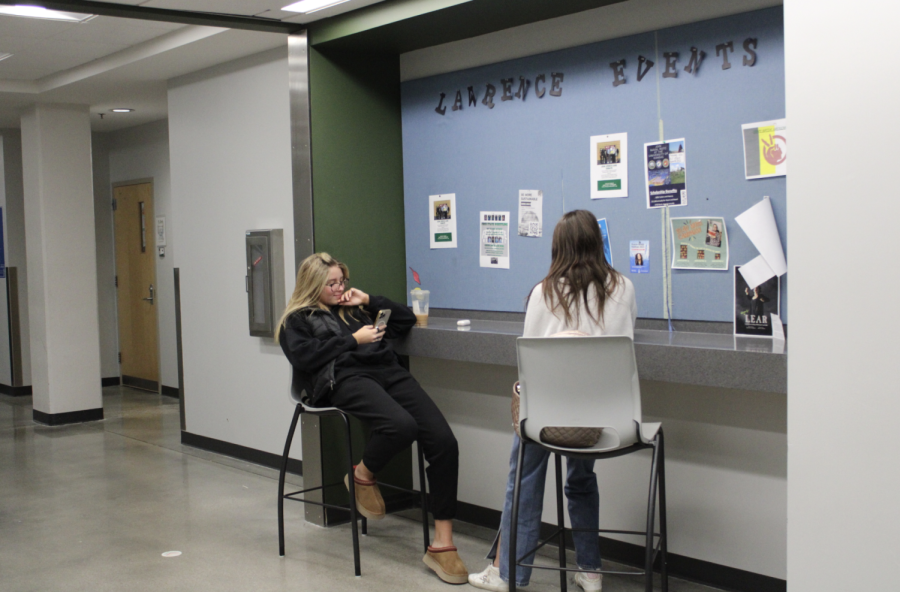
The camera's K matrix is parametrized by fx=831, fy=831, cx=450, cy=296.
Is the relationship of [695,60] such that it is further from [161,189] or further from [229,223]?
Answer: [161,189]

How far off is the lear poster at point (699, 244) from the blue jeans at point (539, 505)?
0.86m

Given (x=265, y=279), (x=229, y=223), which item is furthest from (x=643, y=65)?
(x=229, y=223)

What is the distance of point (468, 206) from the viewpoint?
4051mm

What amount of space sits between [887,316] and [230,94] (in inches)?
174

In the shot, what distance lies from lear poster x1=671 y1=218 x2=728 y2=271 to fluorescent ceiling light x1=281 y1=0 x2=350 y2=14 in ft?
5.79

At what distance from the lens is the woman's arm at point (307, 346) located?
353 cm

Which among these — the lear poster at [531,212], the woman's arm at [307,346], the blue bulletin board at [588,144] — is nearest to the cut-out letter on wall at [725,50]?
the blue bulletin board at [588,144]

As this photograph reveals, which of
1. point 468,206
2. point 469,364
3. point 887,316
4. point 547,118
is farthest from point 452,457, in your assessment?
point 887,316

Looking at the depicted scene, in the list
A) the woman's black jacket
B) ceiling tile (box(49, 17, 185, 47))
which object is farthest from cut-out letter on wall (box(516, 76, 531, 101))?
ceiling tile (box(49, 17, 185, 47))

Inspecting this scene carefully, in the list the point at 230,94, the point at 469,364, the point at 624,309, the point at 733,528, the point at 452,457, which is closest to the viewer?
the point at 624,309

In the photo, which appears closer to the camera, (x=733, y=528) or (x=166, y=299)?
(x=733, y=528)

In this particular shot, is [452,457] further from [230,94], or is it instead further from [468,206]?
[230,94]

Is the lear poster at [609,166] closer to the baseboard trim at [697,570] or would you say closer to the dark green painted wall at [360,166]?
the dark green painted wall at [360,166]

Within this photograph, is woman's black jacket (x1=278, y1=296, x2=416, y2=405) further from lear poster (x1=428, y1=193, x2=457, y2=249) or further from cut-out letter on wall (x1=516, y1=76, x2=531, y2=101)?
cut-out letter on wall (x1=516, y1=76, x2=531, y2=101)
